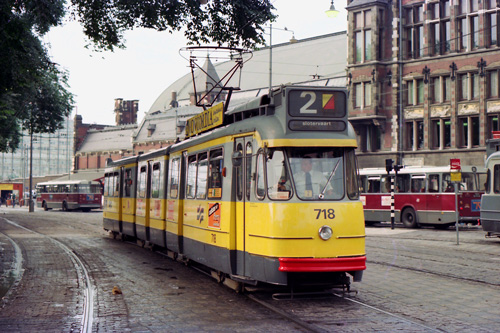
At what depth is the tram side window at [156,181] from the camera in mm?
17309

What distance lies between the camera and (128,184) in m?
21.5

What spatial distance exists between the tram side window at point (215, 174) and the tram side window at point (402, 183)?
20514 mm

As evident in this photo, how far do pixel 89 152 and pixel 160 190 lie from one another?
9095 centimetres

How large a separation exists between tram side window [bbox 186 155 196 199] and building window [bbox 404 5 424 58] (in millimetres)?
35626

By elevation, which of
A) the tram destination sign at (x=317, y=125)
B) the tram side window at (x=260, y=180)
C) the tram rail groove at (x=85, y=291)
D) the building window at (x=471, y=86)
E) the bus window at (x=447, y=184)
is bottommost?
the tram rail groove at (x=85, y=291)

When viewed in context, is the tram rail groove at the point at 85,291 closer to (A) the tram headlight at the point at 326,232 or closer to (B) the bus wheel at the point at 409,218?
(A) the tram headlight at the point at 326,232

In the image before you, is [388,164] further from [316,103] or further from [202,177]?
[316,103]

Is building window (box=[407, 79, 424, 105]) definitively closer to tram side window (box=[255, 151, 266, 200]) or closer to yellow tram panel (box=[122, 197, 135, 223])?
yellow tram panel (box=[122, 197, 135, 223])

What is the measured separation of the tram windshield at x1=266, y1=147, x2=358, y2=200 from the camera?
10.0 m

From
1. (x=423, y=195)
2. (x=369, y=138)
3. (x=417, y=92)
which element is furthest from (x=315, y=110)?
(x=369, y=138)

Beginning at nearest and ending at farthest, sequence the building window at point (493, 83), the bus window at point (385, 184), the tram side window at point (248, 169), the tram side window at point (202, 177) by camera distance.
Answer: the tram side window at point (248, 169), the tram side window at point (202, 177), the bus window at point (385, 184), the building window at point (493, 83)

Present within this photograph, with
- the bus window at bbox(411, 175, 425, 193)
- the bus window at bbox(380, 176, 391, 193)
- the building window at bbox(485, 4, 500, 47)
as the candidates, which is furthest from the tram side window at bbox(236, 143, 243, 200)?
the building window at bbox(485, 4, 500, 47)

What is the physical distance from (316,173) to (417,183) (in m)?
21.9

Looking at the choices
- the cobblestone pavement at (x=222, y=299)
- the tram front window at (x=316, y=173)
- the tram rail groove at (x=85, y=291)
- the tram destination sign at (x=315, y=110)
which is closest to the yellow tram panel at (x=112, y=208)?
the tram rail groove at (x=85, y=291)
